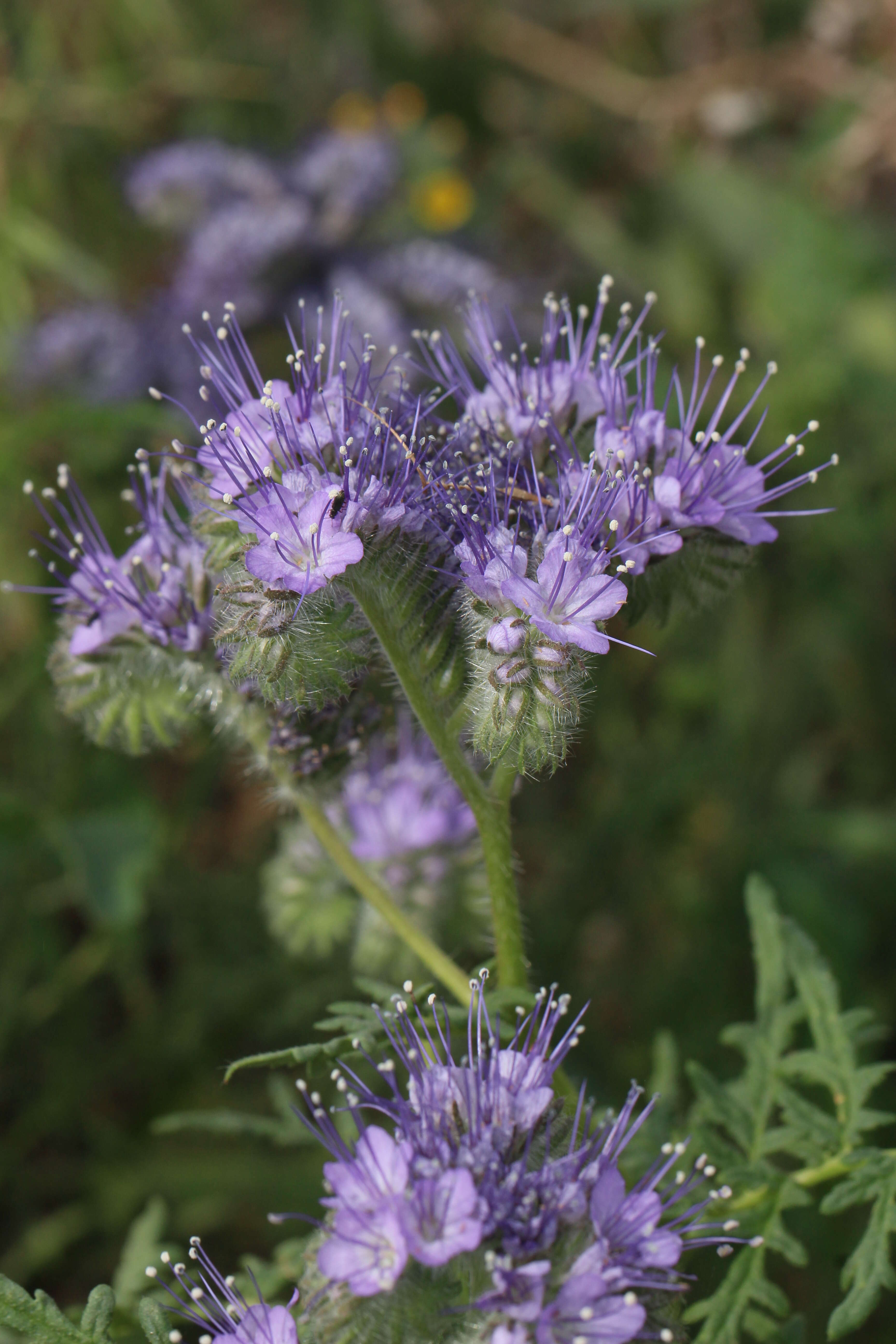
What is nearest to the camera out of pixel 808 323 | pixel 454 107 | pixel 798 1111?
pixel 798 1111

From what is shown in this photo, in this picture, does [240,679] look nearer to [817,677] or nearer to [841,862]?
[841,862]

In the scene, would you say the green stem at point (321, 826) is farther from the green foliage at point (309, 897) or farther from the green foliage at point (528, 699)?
the green foliage at point (309, 897)

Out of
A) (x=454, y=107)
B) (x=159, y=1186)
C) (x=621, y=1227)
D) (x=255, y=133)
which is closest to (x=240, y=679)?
(x=621, y=1227)

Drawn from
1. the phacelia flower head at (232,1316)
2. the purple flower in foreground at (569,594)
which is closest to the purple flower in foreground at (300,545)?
the purple flower in foreground at (569,594)

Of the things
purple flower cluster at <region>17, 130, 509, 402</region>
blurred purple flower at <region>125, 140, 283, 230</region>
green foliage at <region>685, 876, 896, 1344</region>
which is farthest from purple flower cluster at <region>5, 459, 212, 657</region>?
blurred purple flower at <region>125, 140, 283, 230</region>

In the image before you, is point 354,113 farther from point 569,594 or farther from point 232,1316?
point 232,1316

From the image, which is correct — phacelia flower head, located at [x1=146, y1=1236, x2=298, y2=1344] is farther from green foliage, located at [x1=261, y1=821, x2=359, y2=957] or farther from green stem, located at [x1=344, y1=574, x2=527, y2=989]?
green foliage, located at [x1=261, y1=821, x2=359, y2=957]
